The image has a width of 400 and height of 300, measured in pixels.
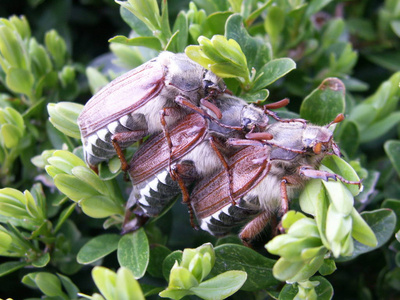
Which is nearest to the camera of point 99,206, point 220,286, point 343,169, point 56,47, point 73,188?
point 220,286

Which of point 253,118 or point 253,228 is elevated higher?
point 253,118

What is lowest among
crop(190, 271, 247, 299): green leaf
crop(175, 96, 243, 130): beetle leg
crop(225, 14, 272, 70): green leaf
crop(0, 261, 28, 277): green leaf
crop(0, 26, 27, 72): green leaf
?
crop(190, 271, 247, 299): green leaf

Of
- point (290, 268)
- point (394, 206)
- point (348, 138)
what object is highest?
point (290, 268)

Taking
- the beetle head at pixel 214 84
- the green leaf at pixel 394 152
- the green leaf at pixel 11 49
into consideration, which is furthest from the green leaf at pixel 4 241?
the green leaf at pixel 394 152

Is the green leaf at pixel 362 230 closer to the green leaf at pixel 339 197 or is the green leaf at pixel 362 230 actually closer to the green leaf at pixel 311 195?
the green leaf at pixel 339 197

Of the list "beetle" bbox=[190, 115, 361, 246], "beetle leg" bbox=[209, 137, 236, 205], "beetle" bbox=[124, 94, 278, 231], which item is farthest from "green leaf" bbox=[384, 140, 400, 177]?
"beetle leg" bbox=[209, 137, 236, 205]

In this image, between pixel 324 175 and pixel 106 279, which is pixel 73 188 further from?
pixel 324 175

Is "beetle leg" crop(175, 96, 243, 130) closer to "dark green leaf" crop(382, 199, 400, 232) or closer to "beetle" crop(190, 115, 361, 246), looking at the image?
"beetle" crop(190, 115, 361, 246)

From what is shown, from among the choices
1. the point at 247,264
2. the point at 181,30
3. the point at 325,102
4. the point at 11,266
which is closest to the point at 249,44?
the point at 181,30
